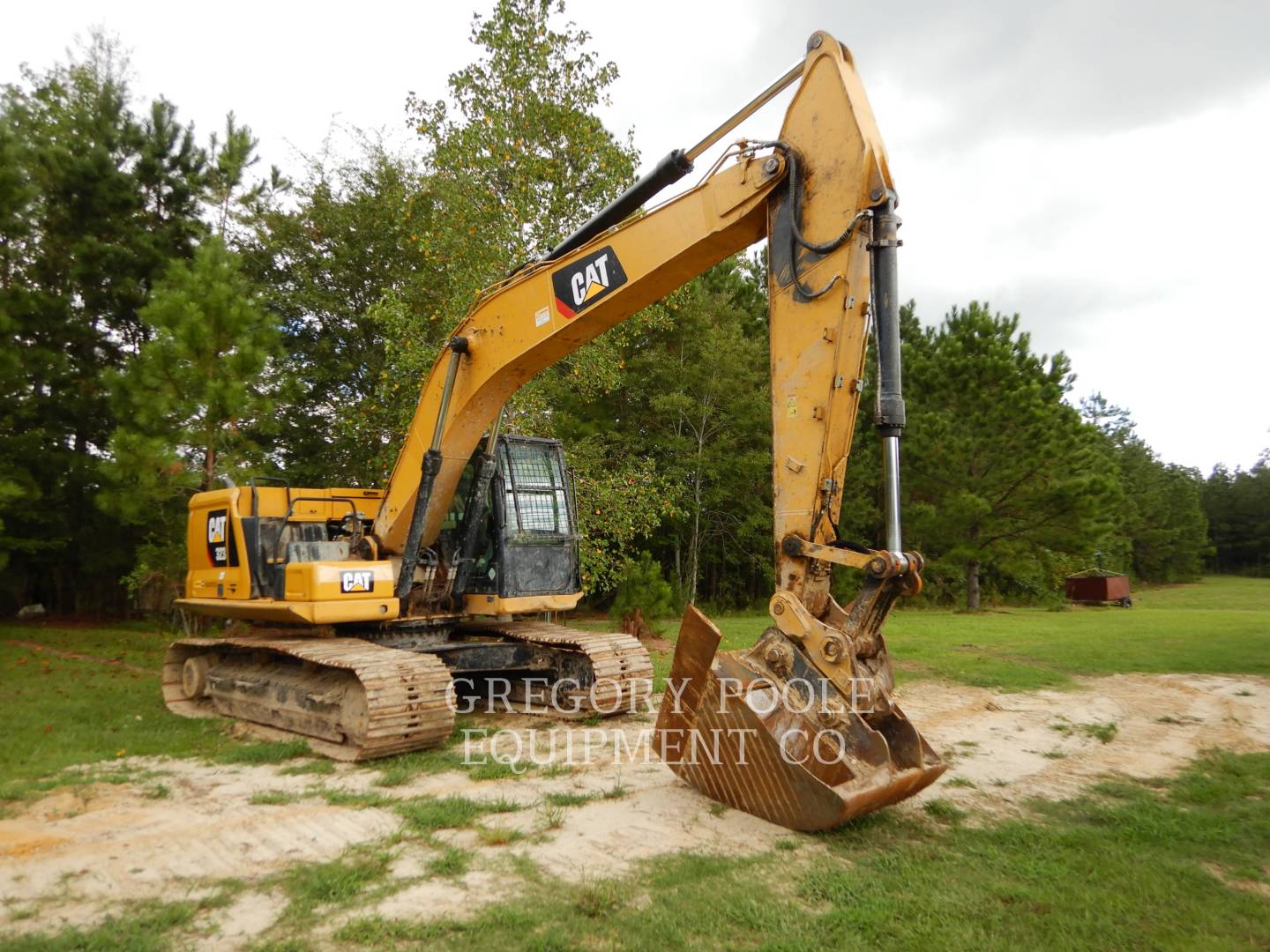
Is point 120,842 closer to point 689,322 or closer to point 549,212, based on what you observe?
point 549,212

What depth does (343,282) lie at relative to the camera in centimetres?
2022

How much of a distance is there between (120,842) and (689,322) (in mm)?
18224

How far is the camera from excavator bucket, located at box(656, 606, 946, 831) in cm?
441

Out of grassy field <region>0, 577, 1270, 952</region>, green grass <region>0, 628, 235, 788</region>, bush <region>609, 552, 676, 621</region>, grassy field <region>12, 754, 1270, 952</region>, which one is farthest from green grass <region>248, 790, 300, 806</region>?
bush <region>609, 552, 676, 621</region>

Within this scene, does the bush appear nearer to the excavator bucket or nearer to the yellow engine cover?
the yellow engine cover

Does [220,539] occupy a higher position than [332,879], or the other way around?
[220,539]

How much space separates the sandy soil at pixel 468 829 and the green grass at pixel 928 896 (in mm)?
268

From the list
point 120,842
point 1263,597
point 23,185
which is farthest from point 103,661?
point 1263,597

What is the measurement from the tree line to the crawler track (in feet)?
17.0

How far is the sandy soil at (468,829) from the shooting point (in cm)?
397

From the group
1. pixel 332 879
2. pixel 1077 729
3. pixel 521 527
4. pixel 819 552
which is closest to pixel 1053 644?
pixel 1077 729

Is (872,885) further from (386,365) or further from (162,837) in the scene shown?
(386,365)

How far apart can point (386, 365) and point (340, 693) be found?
12040mm

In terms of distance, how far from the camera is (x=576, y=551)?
8.41m
